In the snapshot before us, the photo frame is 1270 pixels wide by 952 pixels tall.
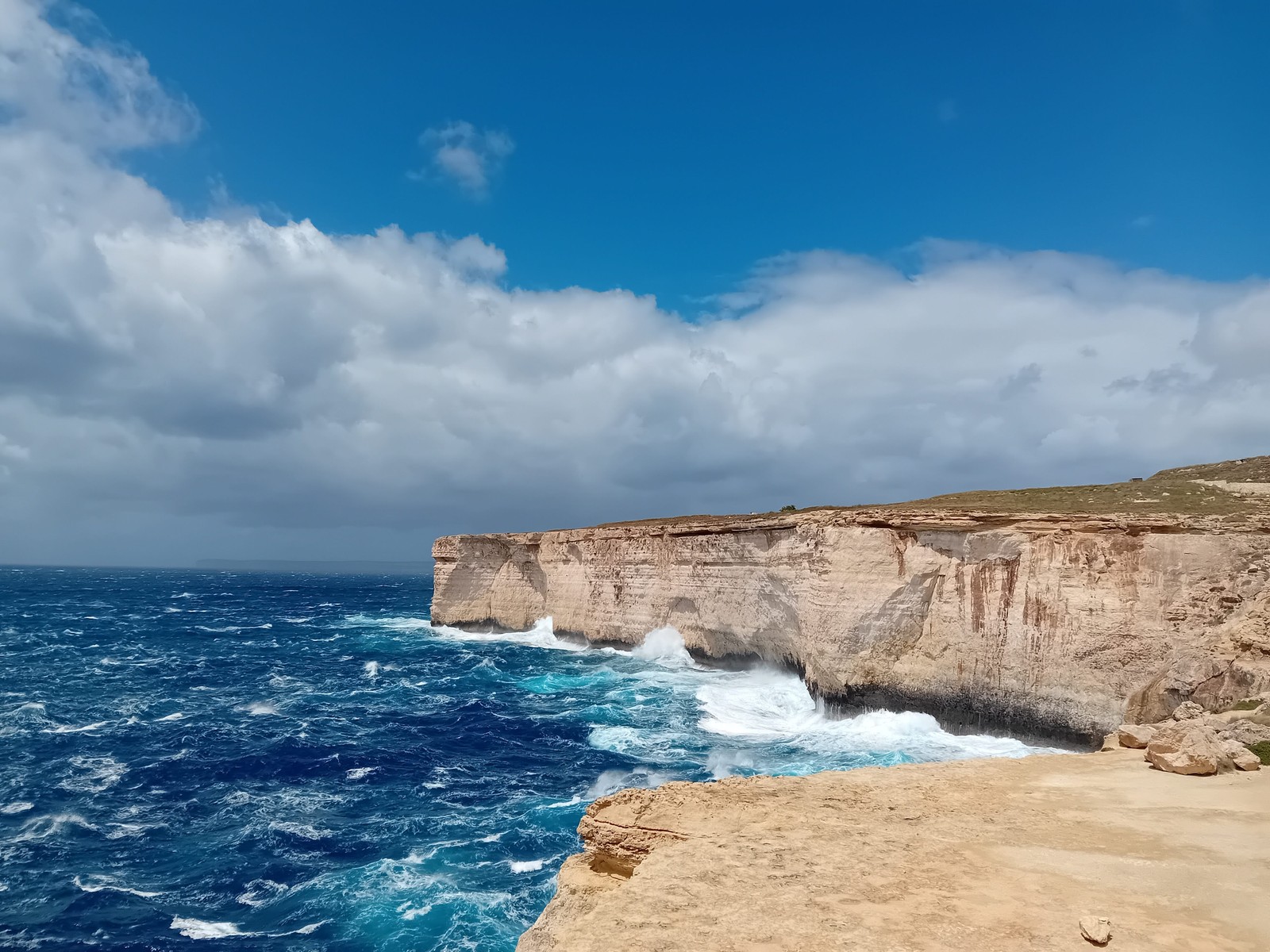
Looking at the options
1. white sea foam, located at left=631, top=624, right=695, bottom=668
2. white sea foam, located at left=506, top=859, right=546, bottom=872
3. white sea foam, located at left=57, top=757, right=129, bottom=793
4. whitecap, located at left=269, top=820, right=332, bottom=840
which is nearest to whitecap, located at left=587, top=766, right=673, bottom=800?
white sea foam, located at left=506, top=859, right=546, bottom=872

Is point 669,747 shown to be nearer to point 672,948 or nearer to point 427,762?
point 427,762

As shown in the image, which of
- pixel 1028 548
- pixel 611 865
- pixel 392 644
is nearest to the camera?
pixel 611 865

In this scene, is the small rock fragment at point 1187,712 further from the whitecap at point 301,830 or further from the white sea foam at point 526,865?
the whitecap at point 301,830

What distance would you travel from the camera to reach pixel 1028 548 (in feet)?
84.2

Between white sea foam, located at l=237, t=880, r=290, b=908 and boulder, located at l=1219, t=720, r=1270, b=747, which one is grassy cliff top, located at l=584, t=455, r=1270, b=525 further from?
white sea foam, located at l=237, t=880, r=290, b=908

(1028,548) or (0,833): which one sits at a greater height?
(1028,548)

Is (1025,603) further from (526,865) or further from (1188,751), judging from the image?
(526,865)

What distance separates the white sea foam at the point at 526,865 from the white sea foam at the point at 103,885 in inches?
299

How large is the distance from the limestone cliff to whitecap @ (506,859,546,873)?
16524mm

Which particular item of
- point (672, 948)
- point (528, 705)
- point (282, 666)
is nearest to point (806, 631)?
point (528, 705)

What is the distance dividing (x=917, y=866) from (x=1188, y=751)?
7.53 meters

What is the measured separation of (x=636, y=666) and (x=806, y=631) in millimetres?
14765

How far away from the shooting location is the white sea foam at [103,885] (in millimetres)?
15375

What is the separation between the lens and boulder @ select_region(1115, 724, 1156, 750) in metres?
14.0
